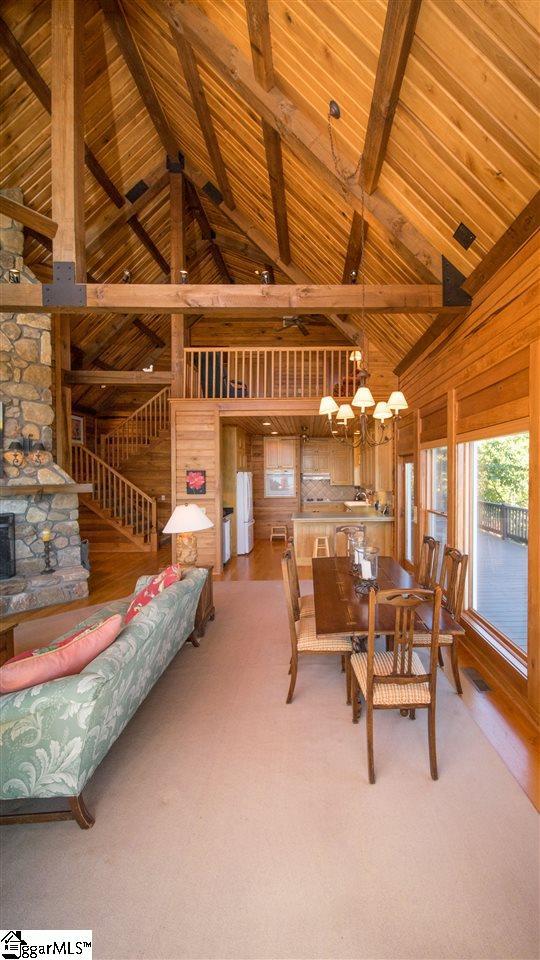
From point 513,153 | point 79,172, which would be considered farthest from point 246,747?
point 79,172

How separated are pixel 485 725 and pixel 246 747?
1.56m

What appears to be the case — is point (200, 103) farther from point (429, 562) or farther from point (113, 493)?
point (113, 493)

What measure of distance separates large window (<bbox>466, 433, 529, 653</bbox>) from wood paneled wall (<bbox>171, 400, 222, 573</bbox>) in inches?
162

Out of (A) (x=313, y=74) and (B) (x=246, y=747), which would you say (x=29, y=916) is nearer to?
(B) (x=246, y=747)

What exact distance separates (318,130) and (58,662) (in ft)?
14.8

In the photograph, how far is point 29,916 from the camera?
1508mm

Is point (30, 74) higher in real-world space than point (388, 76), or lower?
higher

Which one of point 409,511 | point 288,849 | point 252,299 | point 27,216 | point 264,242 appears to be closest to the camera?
point 288,849

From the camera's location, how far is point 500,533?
14.9ft

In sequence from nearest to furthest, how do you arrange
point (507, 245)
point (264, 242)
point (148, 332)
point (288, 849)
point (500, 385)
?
1. point (288, 849)
2. point (507, 245)
3. point (500, 385)
4. point (264, 242)
5. point (148, 332)

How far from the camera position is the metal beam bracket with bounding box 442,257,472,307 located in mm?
3617

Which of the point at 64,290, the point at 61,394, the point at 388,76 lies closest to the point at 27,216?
the point at 64,290

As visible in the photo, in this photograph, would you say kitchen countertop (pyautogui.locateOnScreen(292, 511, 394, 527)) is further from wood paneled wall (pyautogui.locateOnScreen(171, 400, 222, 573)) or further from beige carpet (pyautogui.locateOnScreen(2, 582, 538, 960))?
beige carpet (pyautogui.locateOnScreen(2, 582, 538, 960))

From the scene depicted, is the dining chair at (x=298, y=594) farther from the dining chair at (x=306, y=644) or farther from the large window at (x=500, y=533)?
the large window at (x=500, y=533)
